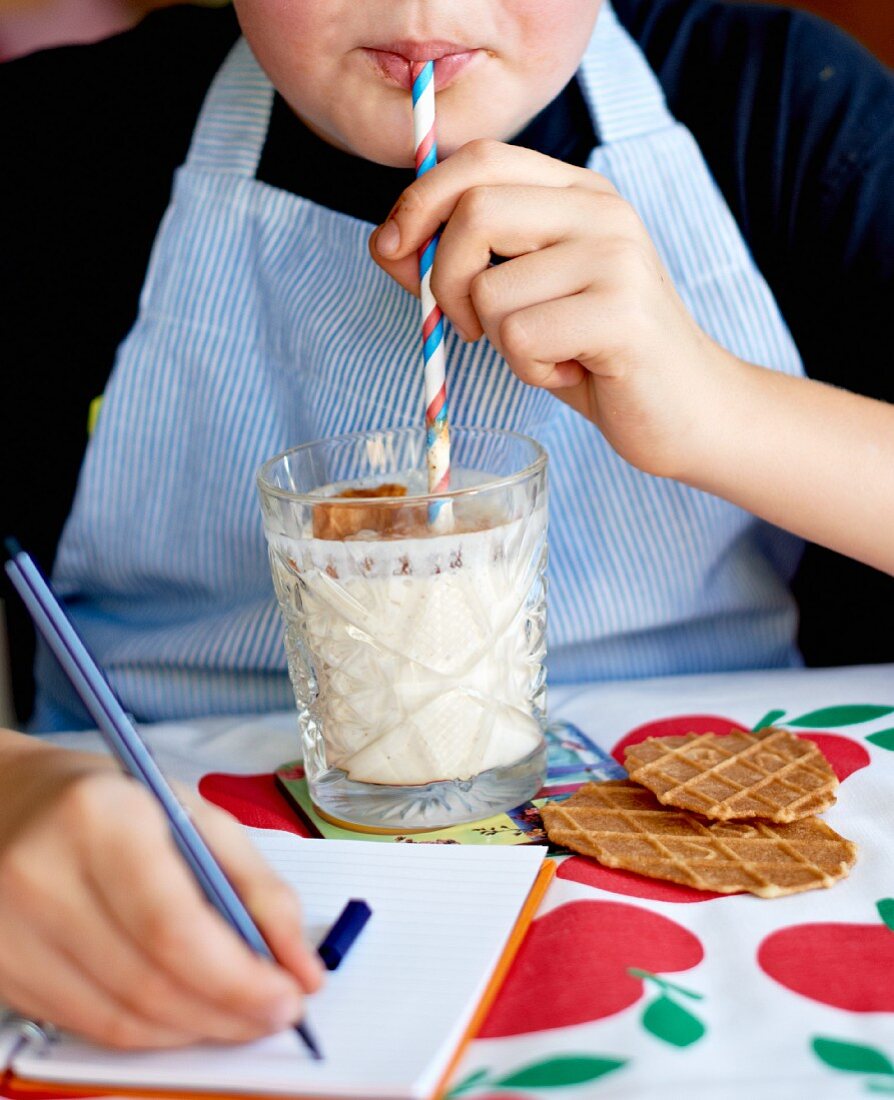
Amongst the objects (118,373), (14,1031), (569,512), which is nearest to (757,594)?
(569,512)

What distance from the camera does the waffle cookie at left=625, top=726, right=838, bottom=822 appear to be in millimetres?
588

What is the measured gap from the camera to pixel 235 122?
3.22 feet

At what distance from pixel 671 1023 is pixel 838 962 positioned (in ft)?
0.27

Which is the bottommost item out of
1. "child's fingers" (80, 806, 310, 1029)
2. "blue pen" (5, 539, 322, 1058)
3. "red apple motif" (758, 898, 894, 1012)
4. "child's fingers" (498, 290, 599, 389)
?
"red apple motif" (758, 898, 894, 1012)

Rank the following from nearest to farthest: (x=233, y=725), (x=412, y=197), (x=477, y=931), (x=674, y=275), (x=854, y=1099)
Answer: (x=854, y=1099) < (x=477, y=931) < (x=412, y=197) < (x=233, y=725) < (x=674, y=275)

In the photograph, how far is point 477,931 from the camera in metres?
0.50

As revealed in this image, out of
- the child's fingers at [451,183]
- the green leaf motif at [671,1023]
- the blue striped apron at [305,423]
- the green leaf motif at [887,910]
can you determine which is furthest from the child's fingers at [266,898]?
the blue striped apron at [305,423]

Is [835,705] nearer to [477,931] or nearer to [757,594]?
[757,594]

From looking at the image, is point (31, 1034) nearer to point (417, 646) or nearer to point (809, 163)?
point (417, 646)

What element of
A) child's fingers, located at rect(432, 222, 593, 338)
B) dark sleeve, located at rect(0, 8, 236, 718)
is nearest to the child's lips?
child's fingers, located at rect(432, 222, 593, 338)

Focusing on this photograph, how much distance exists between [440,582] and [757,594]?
1.38ft

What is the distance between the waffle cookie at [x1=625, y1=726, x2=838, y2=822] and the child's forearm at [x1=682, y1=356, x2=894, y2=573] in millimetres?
157

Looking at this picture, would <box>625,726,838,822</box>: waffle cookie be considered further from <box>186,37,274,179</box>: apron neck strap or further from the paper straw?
<box>186,37,274,179</box>: apron neck strap

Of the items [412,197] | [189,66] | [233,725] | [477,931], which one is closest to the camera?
[477,931]
